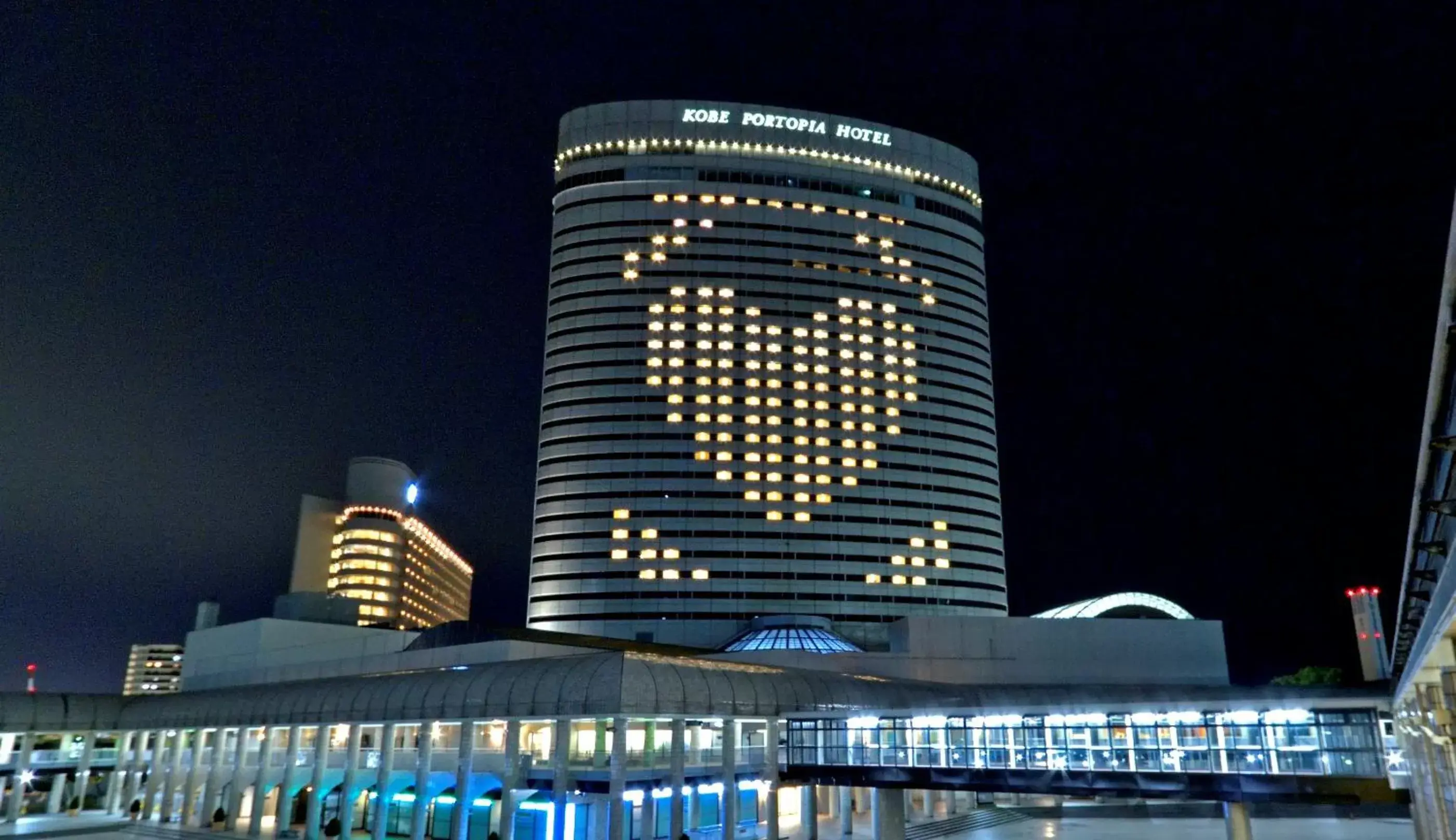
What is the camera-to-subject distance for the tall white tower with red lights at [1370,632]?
126 meters

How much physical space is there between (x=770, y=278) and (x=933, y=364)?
33.2 m

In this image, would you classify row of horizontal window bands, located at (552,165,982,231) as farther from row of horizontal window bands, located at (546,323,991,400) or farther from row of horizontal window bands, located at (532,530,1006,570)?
row of horizontal window bands, located at (532,530,1006,570)

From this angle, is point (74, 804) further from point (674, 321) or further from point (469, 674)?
point (674, 321)

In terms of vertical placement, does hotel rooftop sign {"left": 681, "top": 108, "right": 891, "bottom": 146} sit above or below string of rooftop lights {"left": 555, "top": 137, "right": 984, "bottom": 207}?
above

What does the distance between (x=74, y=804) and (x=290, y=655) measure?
87.5ft

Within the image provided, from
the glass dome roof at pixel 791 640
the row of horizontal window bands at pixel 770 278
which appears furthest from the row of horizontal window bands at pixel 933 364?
the glass dome roof at pixel 791 640

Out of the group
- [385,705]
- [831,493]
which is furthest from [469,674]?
[831,493]

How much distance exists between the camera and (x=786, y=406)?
166 meters

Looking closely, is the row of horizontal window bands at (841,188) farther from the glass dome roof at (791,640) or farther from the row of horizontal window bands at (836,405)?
the glass dome roof at (791,640)

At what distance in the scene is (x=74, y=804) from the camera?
95.4 m

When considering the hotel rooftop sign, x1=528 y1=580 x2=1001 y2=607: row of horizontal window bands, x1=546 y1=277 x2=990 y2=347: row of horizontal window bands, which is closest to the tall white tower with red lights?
x1=528 y1=580 x2=1001 y2=607: row of horizontal window bands

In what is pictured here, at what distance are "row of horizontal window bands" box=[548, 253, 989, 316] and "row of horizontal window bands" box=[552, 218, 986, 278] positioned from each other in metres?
2.84

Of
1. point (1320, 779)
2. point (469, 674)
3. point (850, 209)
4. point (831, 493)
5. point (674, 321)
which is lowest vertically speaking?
point (1320, 779)

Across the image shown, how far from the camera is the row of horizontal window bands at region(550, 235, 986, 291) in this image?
170000 millimetres
